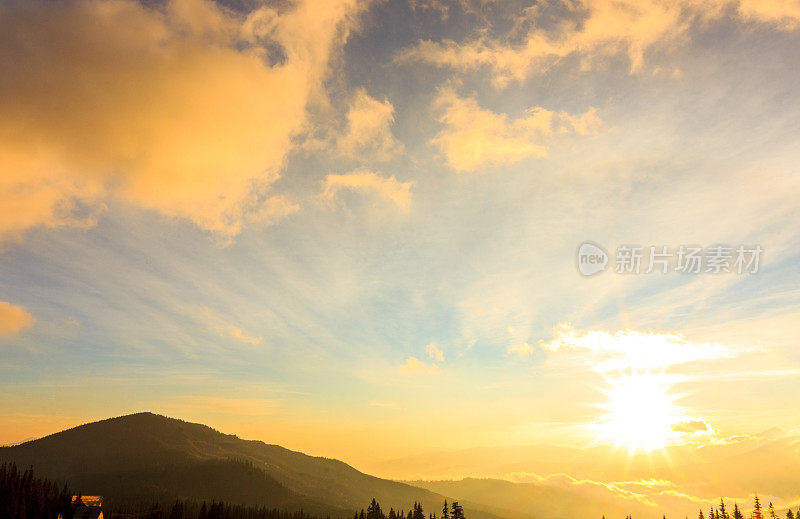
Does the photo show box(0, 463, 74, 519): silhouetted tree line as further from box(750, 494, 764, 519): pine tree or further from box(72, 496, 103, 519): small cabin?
box(750, 494, 764, 519): pine tree

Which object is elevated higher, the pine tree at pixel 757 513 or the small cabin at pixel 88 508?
the pine tree at pixel 757 513

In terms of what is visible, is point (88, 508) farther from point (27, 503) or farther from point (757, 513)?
point (757, 513)

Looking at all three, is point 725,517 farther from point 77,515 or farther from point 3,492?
point 3,492

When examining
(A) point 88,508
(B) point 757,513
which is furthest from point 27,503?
(B) point 757,513

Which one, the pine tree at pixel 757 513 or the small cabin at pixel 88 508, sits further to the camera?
the small cabin at pixel 88 508

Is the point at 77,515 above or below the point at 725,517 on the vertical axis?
below

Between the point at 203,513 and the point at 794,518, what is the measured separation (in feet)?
683

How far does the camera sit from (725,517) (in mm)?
141500

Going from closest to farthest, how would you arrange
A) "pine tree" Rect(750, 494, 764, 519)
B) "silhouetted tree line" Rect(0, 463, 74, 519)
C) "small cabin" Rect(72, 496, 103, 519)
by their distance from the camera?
"pine tree" Rect(750, 494, 764, 519) → "small cabin" Rect(72, 496, 103, 519) → "silhouetted tree line" Rect(0, 463, 74, 519)

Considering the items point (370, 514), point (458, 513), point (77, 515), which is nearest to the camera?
point (458, 513)

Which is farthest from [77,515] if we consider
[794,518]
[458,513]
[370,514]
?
[794,518]

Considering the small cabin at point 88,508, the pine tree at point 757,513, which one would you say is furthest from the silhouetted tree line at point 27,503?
the pine tree at point 757,513

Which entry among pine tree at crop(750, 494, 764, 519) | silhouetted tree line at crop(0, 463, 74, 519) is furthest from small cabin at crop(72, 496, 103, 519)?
pine tree at crop(750, 494, 764, 519)

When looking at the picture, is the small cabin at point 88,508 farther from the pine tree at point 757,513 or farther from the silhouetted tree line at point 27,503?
the pine tree at point 757,513
